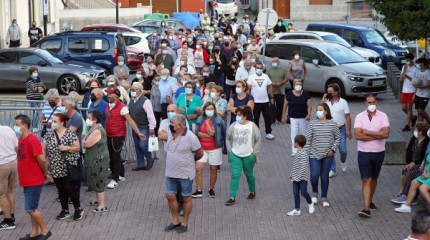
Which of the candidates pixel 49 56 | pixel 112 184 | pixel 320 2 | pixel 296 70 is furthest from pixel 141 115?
pixel 320 2

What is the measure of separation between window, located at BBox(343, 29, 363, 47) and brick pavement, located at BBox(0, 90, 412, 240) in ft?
54.1

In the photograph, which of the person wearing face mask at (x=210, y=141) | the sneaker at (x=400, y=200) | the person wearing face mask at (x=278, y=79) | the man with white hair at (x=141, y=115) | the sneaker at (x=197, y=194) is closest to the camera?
the sneaker at (x=400, y=200)

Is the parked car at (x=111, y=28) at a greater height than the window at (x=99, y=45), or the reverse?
the parked car at (x=111, y=28)

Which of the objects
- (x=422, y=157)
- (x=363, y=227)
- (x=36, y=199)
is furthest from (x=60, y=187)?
(x=422, y=157)

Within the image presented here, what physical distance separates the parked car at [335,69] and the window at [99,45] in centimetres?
593

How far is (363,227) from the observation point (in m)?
10.2

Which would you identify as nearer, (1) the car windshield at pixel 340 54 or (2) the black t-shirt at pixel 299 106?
(2) the black t-shirt at pixel 299 106

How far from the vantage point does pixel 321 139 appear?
35.9ft

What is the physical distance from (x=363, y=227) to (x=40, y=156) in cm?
446

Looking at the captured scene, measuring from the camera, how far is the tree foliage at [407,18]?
1538 centimetres

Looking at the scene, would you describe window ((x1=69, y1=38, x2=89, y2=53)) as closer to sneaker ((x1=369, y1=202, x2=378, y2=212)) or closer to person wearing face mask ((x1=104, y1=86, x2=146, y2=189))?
person wearing face mask ((x1=104, y1=86, x2=146, y2=189))

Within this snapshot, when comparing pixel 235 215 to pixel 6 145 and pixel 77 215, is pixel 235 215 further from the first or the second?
pixel 6 145

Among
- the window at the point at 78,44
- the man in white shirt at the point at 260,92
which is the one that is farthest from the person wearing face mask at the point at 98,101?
the window at the point at 78,44

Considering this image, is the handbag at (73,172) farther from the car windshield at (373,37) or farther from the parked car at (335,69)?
the car windshield at (373,37)
